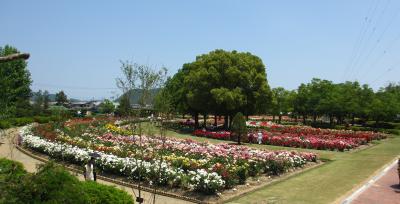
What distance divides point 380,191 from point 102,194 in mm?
9268

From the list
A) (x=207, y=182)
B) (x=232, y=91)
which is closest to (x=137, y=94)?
(x=207, y=182)

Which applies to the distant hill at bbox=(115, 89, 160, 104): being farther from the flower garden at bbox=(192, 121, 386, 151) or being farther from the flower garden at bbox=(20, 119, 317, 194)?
the flower garden at bbox=(192, 121, 386, 151)

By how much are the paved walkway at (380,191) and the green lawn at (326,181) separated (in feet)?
1.41

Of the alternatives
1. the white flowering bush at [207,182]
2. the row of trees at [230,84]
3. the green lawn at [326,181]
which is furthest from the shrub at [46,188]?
the row of trees at [230,84]

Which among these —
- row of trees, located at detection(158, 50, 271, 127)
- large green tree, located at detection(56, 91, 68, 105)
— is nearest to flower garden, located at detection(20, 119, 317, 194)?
row of trees, located at detection(158, 50, 271, 127)

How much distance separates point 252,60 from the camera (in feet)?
122

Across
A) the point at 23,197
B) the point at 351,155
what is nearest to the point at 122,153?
the point at 23,197

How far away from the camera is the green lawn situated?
11875 mm

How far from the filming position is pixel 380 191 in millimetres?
12719

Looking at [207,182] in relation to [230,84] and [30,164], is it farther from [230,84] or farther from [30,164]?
[230,84]

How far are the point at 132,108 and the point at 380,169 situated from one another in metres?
13.3

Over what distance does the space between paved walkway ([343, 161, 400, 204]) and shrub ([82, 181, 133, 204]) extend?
6.83 m

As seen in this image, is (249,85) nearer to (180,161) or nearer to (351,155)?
→ (351,155)

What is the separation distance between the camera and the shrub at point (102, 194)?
7723 mm
